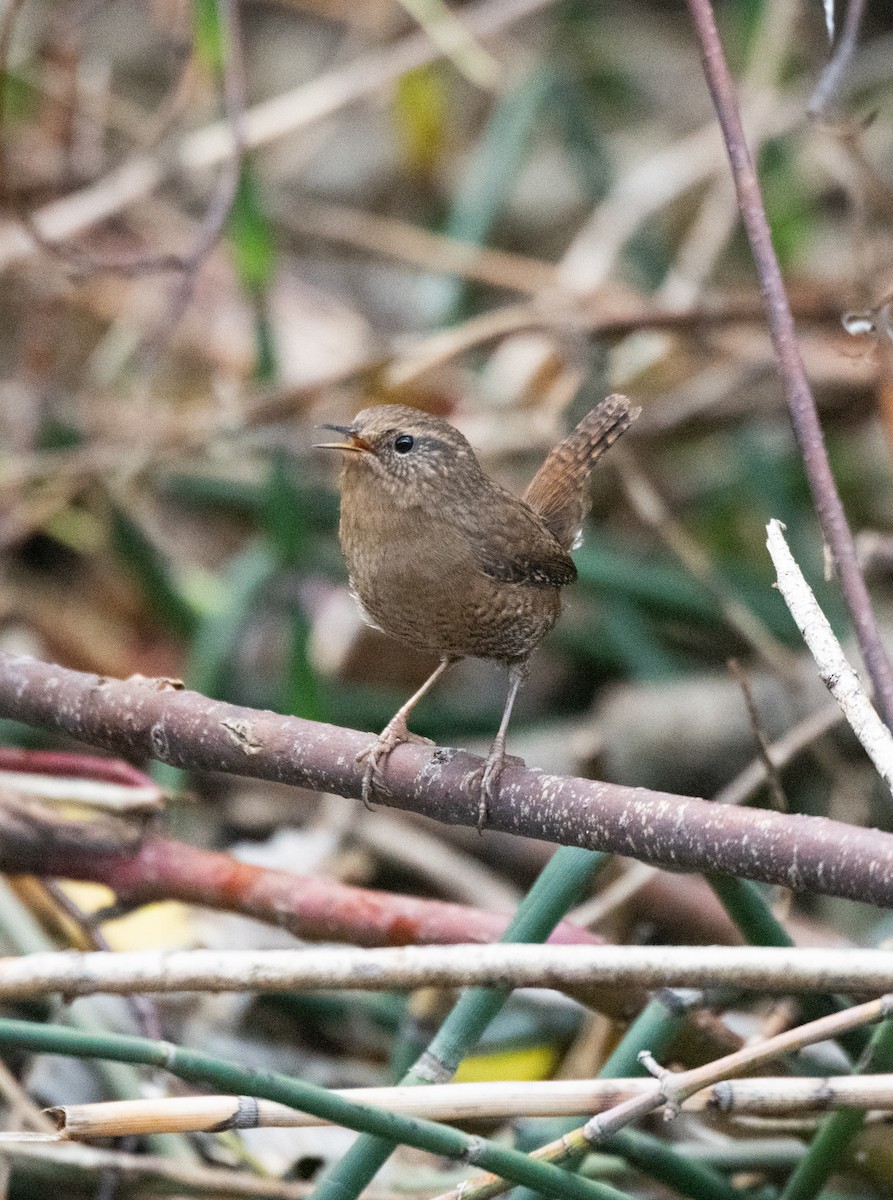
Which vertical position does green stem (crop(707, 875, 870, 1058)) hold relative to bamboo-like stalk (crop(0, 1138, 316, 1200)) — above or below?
above

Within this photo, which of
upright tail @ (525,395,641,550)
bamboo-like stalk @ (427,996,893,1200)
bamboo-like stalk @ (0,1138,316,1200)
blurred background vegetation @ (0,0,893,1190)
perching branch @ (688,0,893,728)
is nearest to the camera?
bamboo-like stalk @ (427,996,893,1200)

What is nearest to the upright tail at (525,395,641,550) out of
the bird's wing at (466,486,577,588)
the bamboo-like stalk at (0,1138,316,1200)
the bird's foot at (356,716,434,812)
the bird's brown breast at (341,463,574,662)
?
the bird's wing at (466,486,577,588)

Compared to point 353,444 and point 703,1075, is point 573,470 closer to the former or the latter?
point 353,444

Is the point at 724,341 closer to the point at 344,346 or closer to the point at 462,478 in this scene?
the point at 344,346

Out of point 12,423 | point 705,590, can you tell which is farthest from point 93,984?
point 12,423

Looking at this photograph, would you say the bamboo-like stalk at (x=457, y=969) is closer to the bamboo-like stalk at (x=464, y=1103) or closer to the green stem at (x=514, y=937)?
the bamboo-like stalk at (x=464, y=1103)

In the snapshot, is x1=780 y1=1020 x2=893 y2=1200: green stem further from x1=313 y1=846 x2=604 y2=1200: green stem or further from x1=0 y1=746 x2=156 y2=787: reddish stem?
x1=0 y1=746 x2=156 y2=787: reddish stem
